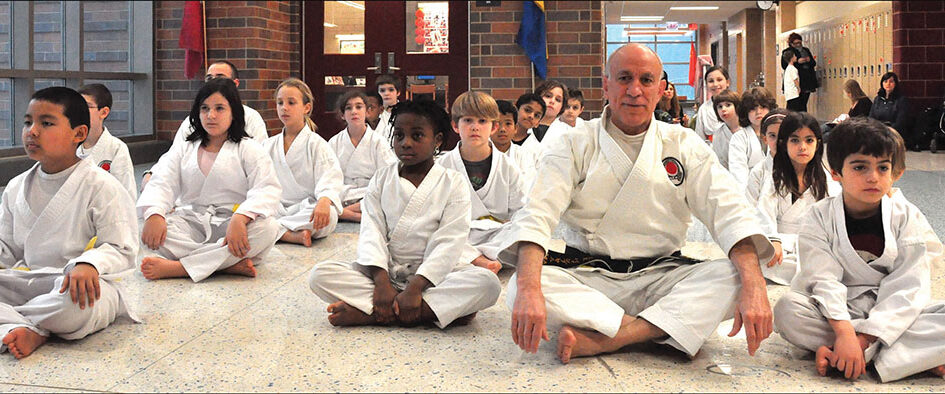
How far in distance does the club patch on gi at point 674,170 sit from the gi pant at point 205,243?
1.77 m

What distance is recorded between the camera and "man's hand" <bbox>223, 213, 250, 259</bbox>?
3.27 m

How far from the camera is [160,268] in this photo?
129 inches

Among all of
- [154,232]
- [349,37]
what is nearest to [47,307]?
[154,232]

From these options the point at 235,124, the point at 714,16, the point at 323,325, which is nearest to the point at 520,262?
the point at 323,325

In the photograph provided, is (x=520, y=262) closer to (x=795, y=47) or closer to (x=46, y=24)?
(x=46, y=24)

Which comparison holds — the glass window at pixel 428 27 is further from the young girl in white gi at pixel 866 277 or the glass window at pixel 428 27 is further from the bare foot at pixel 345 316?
the young girl in white gi at pixel 866 277

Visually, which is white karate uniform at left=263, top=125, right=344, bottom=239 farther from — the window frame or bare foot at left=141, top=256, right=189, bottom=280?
the window frame

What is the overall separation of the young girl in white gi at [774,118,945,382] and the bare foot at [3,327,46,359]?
6.64ft

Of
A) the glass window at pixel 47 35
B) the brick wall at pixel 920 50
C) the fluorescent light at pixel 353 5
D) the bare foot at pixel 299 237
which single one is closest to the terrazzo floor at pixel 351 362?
the bare foot at pixel 299 237

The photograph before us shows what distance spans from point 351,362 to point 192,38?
6709mm

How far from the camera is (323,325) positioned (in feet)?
8.50

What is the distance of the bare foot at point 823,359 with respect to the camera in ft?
6.82

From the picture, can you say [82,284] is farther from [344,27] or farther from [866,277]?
[344,27]

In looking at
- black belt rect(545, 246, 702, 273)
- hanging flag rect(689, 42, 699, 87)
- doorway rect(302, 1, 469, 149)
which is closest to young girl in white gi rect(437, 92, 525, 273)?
black belt rect(545, 246, 702, 273)
